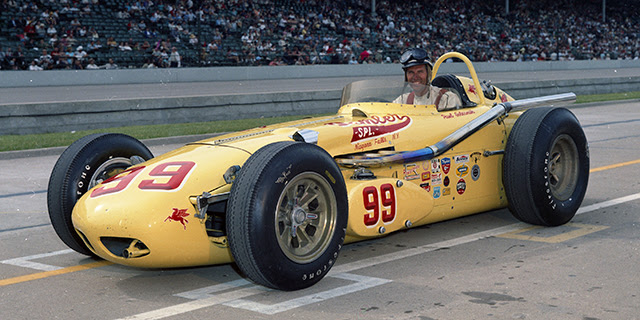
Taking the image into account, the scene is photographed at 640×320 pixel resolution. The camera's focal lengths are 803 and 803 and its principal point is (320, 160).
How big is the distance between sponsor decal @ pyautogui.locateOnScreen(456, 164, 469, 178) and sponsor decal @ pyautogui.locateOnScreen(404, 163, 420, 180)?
50 centimetres

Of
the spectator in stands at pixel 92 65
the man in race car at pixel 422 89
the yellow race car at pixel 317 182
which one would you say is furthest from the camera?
the spectator in stands at pixel 92 65

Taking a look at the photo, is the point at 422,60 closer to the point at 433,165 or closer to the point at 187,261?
the point at 433,165

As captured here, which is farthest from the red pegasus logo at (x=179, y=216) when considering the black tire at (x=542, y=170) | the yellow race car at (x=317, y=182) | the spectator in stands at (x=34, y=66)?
the spectator in stands at (x=34, y=66)

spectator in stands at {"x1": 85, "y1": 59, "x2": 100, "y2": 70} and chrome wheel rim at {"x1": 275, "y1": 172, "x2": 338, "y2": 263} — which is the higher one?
spectator in stands at {"x1": 85, "y1": 59, "x2": 100, "y2": 70}

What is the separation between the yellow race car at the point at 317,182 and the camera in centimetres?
459

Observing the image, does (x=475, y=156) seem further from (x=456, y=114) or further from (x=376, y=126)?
(x=376, y=126)

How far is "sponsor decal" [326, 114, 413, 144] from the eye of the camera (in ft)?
18.9

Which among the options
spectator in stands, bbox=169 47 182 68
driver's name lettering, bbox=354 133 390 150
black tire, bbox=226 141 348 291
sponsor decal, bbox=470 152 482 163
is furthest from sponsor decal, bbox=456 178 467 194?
spectator in stands, bbox=169 47 182 68

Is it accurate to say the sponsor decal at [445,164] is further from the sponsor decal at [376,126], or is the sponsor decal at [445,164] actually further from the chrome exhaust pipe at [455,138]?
the sponsor decal at [376,126]

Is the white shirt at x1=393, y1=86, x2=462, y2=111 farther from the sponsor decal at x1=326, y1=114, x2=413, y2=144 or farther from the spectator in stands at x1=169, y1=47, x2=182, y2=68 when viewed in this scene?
the spectator in stands at x1=169, y1=47, x2=182, y2=68

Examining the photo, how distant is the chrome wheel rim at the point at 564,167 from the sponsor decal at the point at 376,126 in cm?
142

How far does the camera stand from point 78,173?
5.49m

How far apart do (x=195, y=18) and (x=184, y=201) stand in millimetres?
29583

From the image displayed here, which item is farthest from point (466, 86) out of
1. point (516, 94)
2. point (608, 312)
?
point (516, 94)
